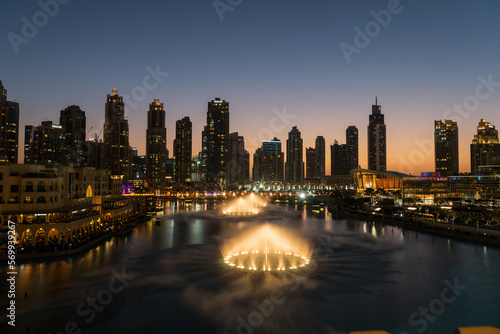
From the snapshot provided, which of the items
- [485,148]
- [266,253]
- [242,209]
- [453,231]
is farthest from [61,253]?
[485,148]

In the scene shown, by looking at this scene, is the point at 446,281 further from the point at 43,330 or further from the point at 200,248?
the point at 43,330

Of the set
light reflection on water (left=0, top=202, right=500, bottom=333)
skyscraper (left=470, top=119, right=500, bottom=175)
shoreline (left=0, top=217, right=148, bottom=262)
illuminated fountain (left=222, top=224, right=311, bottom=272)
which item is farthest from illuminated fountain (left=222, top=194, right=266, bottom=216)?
skyscraper (left=470, top=119, right=500, bottom=175)

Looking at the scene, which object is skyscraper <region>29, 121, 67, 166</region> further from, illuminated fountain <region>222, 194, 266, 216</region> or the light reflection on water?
the light reflection on water

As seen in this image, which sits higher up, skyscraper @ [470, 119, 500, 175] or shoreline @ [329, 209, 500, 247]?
skyscraper @ [470, 119, 500, 175]

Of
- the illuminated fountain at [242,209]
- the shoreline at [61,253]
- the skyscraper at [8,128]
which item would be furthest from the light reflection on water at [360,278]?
the skyscraper at [8,128]

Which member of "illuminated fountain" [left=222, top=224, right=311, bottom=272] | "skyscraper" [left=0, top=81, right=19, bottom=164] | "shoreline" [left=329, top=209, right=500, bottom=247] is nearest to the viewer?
"illuminated fountain" [left=222, top=224, right=311, bottom=272]
